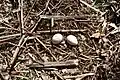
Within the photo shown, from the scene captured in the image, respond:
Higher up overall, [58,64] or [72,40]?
[72,40]

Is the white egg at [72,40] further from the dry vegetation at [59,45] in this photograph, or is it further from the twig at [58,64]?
the twig at [58,64]

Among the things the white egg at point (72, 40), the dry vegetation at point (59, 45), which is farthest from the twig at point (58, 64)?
Result: the white egg at point (72, 40)

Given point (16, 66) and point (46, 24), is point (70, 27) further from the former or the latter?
point (16, 66)

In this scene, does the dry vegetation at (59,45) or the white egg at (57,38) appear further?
the white egg at (57,38)

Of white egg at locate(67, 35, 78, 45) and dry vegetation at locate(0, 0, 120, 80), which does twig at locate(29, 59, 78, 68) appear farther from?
white egg at locate(67, 35, 78, 45)

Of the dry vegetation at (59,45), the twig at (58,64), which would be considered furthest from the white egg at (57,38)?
the twig at (58,64)

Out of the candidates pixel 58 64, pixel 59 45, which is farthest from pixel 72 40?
pixel 58 64

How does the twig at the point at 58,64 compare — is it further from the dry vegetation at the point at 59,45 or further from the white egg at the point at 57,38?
the white egg at the point at 57,38

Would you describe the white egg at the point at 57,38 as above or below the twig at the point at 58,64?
above

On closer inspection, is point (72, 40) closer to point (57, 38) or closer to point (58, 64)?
point (57, 38)
